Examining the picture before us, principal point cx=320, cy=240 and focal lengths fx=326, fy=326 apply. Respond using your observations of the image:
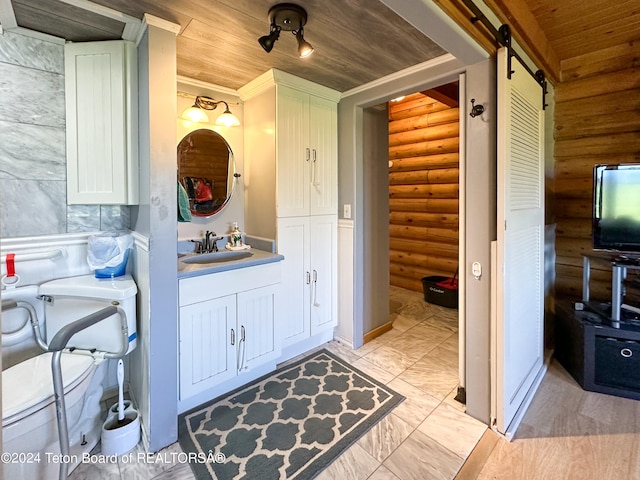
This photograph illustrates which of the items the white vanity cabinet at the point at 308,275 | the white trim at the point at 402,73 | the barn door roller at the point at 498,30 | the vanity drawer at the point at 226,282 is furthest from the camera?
the white vanity cabinet at the point at 308,275

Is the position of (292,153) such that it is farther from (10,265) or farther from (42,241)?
(10,265)

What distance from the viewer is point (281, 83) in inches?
95.4

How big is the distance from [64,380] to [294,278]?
1537mm

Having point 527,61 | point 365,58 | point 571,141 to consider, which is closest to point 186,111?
point 365,58

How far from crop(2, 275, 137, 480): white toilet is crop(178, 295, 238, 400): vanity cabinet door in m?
0.29

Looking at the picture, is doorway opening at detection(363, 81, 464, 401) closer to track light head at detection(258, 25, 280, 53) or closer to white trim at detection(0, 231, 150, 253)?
track light head at detection(258, 25, 280, 53)

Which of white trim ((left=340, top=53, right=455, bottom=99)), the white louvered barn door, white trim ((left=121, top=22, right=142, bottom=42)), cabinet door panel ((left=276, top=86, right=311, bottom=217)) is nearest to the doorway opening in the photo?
white trim ((left=340, top=53, right=455, bottom=99))

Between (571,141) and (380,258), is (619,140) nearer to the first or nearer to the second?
(571,141)

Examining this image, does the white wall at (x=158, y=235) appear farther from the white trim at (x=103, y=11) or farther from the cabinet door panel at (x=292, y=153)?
the cabinet door panel at (x=292, y=153)

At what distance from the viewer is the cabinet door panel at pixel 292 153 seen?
2469 mm

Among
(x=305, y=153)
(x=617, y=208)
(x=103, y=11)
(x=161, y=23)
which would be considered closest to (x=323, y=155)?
(x=305, y=153)

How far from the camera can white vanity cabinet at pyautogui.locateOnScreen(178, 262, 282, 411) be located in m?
1.95

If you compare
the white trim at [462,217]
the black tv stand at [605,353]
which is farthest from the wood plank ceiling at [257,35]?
the black tv stand at [605,353]

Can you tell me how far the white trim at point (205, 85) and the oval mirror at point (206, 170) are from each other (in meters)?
0.33
